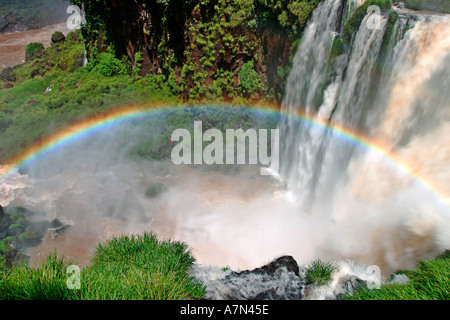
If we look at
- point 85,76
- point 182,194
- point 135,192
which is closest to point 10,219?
point 135,192

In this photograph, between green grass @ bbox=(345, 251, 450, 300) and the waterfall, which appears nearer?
green grass @ bbox=(345, 251, 450, 300)

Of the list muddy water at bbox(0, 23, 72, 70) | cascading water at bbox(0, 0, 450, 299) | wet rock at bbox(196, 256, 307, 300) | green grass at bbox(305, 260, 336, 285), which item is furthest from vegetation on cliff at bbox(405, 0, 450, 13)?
muddy water at bbox(0, 23, 72, 70)

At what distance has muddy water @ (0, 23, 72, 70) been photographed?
29391 mm

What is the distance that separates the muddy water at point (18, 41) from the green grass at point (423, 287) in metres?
31.7

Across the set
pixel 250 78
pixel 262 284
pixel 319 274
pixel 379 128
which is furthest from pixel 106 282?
pixel 250 78

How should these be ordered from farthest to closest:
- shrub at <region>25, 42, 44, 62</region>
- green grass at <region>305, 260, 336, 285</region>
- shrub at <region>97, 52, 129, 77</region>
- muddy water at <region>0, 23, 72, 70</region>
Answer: muddy water at <region>0, 23, 72, 70</region>
shrub at <region>25, 42, 44, 62</region>
shrub at <region>97, 52, 129, 77</region>
green grass at <region>305, 260, 336, 285</region>

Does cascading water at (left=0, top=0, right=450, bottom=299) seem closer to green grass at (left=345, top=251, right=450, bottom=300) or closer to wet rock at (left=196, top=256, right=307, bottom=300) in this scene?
wet rock at (left=196, top=256, right=307, bottom=300)

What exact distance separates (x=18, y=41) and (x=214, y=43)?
29.5 meters

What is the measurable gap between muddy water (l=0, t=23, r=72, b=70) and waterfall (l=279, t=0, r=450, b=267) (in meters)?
27.2

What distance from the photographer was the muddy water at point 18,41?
96.4 ft

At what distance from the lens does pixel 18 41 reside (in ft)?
115

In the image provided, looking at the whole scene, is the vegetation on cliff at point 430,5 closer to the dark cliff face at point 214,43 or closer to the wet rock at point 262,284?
the dark cliff face at point 214,43

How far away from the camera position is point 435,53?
274 inches

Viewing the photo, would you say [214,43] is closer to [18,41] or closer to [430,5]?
[430,5]
